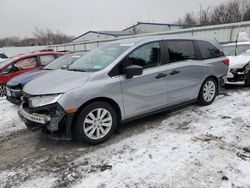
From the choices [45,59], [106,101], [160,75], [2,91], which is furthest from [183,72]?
[2,91]

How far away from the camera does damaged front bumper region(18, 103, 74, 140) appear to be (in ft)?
11.8

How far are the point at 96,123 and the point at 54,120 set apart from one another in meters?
0.65

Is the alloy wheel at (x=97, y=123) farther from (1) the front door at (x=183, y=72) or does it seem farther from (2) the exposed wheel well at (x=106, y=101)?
(1) the front door at (x=183, y=72)

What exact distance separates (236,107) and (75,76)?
3.66 meters

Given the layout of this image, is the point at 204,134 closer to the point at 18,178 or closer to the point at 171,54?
the point at 171,54

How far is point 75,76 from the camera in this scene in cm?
403

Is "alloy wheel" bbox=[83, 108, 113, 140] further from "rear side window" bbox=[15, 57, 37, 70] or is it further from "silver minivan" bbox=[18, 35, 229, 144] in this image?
"rear side window" bbox=[15, 57, 37, 70]

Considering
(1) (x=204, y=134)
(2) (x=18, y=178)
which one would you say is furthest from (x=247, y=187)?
(2) (x=18, y=178)

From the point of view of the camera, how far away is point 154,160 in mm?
3391

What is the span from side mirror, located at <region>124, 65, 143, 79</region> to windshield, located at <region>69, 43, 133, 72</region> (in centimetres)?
34

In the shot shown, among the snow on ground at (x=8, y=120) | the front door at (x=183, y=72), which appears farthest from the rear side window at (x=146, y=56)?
the snow on ground at (x=8, y=120)

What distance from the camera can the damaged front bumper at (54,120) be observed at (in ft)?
11.8

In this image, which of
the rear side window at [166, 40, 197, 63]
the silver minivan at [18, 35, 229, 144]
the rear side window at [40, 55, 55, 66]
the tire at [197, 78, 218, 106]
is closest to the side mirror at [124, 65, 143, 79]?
the silver minivan at [18, 35, 229, 144]

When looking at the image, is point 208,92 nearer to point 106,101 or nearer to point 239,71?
point 239,71
